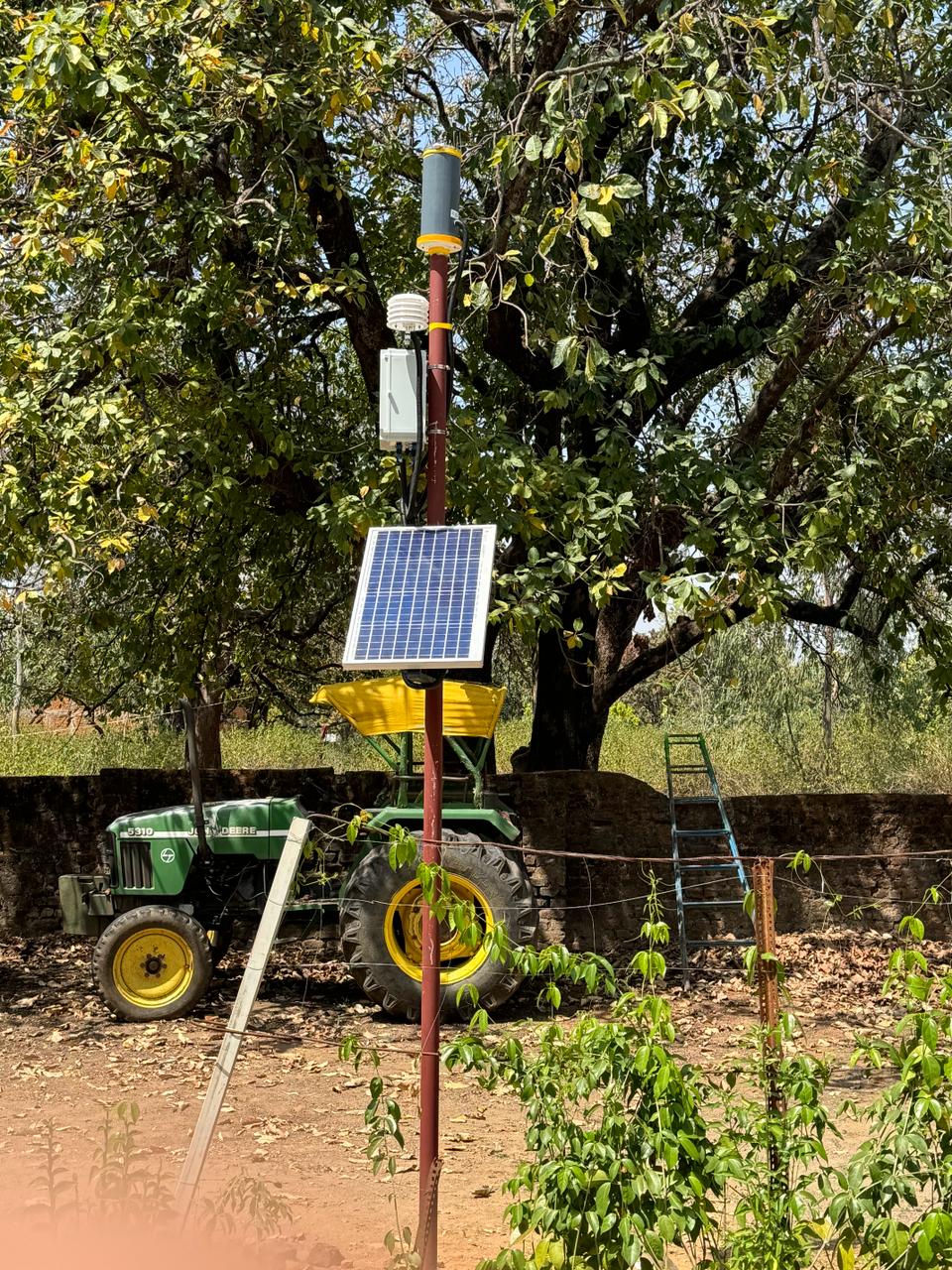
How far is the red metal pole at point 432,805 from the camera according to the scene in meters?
4.51

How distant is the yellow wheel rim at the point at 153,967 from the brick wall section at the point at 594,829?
1996 mm

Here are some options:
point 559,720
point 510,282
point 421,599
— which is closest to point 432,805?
point 421,599

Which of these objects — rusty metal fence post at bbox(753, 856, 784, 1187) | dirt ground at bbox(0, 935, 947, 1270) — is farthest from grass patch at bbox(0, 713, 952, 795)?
rusty metal fence post at bbox(753, 856, 784, 1187)

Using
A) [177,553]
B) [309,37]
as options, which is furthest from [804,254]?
[177,553]

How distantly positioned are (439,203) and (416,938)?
5.51 m

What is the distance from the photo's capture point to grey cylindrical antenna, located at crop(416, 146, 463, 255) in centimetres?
489

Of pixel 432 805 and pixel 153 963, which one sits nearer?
pixel 432 805

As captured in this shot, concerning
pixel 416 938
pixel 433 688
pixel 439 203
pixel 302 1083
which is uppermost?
pixel 439 203

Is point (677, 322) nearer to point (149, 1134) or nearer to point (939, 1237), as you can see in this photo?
point (149, 1134)

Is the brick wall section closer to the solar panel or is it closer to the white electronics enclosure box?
the solar panel

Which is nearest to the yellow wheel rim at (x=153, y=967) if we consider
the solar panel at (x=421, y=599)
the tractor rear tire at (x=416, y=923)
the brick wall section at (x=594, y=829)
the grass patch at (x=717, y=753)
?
the tractor rear tire at (x=416, y=923)

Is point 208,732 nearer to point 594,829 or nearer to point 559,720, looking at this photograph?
point 559,720

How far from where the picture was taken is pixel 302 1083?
768 centimetres

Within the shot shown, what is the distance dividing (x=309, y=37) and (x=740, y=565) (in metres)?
3.94
